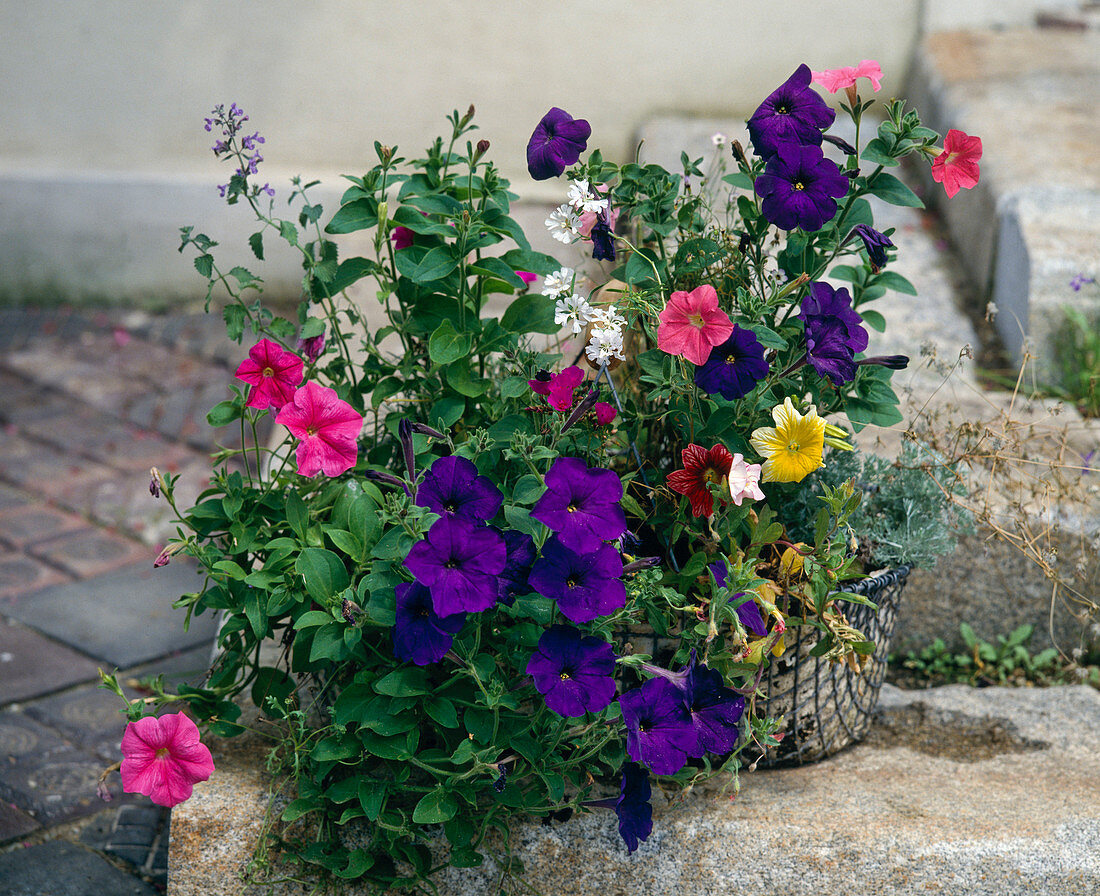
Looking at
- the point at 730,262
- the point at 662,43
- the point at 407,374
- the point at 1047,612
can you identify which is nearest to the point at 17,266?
the point at 662,43

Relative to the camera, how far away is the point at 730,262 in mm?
1756

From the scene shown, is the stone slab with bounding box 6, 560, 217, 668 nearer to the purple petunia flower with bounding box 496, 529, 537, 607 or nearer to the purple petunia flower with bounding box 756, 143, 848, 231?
the purple petunia flower with bounding box 496, 529, 537, 607

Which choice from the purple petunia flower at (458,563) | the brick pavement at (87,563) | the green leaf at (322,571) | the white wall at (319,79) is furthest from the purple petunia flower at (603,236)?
the white wall at (319,79)

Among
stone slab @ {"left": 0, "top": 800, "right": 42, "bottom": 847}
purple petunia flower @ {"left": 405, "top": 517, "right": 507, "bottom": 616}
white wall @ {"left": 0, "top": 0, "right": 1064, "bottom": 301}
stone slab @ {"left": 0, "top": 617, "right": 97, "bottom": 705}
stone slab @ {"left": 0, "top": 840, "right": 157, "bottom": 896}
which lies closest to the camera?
purple petunia flower @ {"left": 405, "top": 517, "right": 507, "bottom": 616}

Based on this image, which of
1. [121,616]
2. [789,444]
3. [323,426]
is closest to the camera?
[789,444]

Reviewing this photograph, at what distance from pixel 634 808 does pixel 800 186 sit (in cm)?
94

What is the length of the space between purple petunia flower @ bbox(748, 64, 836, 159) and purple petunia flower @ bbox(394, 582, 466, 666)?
32.0 inches

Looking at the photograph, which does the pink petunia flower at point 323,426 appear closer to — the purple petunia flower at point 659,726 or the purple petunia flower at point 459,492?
the purple petunia flower at point 459,492

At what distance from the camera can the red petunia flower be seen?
146 cm

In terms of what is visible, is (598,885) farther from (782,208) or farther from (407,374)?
(782,208)

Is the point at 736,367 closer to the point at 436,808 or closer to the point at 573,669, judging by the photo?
the point at 573,669

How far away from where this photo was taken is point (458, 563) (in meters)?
1.35

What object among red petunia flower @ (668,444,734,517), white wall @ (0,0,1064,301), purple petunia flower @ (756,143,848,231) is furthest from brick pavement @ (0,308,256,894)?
purple petunia flower @ (756,143,848,231)

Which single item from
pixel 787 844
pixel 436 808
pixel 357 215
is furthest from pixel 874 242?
pixel 436 808
